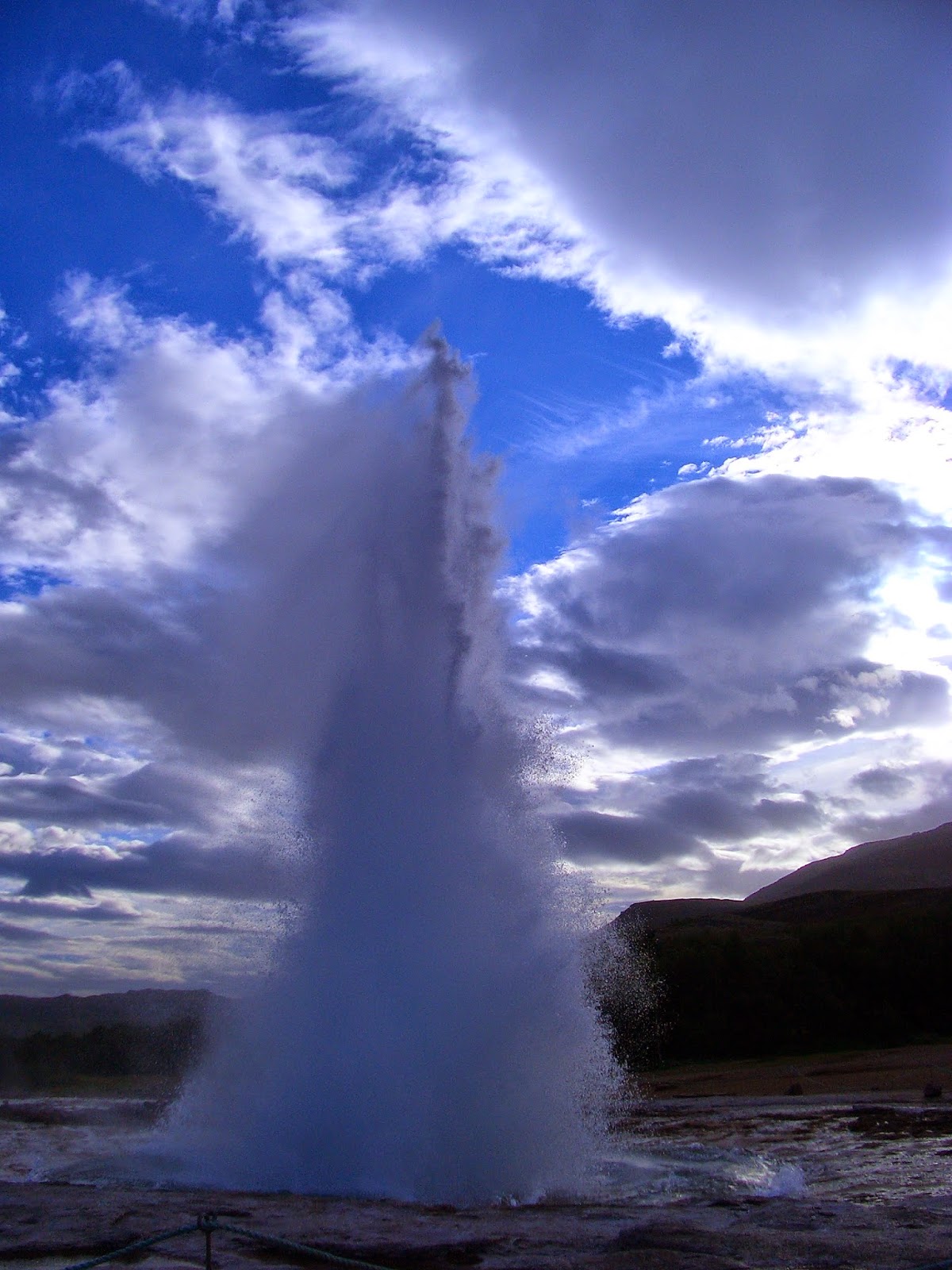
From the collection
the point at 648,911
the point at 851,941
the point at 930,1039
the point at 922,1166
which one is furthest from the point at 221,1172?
the point at 648,911

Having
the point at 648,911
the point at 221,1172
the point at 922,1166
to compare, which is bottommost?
the point at 922,1166

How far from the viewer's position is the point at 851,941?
50375 millimetres

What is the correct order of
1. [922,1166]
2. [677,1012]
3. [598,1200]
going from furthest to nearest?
[677,1012], [922,1166], [598,1200]

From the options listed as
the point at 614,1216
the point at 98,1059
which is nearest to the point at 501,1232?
the point at 614,1216

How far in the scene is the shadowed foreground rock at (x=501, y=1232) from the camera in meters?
9.51

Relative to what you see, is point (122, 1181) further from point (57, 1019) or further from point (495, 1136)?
point (57, 1019)

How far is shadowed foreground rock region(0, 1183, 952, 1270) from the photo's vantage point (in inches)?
374

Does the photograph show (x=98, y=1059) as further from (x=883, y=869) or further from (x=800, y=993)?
(x=883, y=869)

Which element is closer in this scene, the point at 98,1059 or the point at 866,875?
the point at 98,1059

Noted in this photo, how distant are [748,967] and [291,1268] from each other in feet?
145

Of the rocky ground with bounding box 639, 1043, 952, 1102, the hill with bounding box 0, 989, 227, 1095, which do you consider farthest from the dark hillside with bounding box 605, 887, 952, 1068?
the hill with bounding box 0, 989, 227, 1095

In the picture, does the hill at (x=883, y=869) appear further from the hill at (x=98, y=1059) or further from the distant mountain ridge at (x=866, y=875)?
the hill at (x=98, y=1059)

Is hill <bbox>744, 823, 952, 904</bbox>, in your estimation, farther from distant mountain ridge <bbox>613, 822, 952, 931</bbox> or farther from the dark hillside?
the dark hillside

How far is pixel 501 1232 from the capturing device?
10781mm
